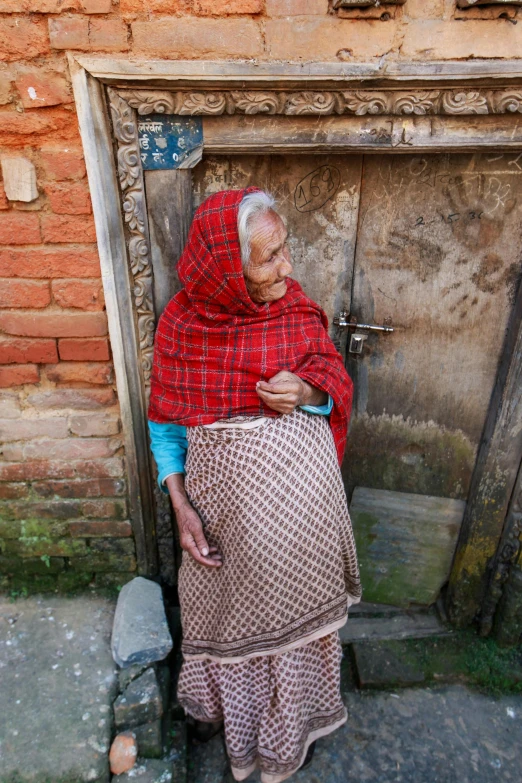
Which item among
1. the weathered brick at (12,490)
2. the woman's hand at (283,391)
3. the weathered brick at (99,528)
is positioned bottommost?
the weathered brick at (99,528)

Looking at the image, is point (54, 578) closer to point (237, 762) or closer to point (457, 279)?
point (237, 762)

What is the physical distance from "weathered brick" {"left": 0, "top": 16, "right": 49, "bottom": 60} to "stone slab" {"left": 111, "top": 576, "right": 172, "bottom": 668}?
2.08 m

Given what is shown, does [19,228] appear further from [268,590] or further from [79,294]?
[268,590]

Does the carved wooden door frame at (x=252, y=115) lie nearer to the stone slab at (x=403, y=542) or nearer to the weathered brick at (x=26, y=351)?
the weathered brick at (x=26, y=351)

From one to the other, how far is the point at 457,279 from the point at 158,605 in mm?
1881

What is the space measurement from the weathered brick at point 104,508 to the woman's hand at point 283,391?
1007 millimetres

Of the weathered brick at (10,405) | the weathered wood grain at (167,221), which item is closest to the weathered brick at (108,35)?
the weathered wood grain at (167,221)

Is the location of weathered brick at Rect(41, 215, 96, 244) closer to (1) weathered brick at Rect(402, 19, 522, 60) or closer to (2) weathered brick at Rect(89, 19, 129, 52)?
(2) weathered brick at Rect(89, 19, 129, 52)

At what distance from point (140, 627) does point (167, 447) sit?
2.74ft

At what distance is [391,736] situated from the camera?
7.47 ft

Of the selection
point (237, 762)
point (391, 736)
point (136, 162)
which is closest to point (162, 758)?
point (237, 762)

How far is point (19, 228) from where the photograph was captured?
1760 millimetres

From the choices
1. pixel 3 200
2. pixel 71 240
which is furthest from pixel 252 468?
pixel 3 200

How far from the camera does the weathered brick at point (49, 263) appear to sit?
5.90ft
